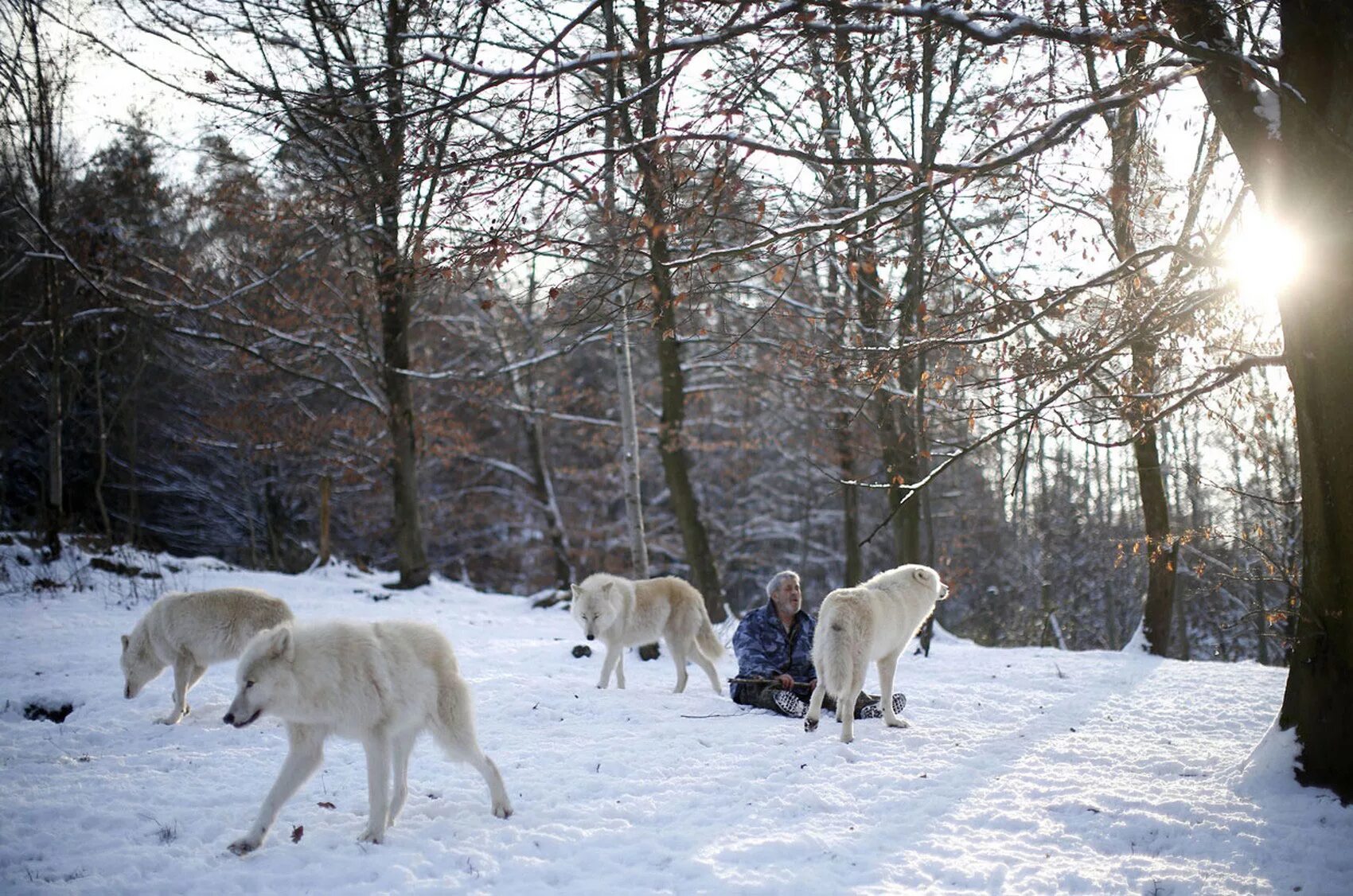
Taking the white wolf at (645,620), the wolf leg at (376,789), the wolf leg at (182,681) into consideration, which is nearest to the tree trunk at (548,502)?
the white wolf at (645,620)

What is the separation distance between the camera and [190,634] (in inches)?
263

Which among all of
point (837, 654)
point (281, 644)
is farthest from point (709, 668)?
point (281, 644)

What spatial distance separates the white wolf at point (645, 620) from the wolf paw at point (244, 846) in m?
4.82

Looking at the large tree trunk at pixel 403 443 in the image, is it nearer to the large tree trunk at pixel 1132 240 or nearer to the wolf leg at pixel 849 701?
the wolf leg at pixel 849 701

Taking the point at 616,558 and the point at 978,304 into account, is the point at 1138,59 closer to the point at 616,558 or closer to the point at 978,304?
the point at 978,304

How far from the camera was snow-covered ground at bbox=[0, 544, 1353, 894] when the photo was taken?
3904mm

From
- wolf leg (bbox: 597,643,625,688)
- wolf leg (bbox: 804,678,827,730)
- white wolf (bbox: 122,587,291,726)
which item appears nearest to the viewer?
wolf leg (bbox: 804,678,827,730)

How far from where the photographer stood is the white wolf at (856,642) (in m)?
6.44

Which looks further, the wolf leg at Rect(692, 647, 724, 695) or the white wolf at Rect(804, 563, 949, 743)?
the wolf leg at Rect(692, 647, 724, 695)

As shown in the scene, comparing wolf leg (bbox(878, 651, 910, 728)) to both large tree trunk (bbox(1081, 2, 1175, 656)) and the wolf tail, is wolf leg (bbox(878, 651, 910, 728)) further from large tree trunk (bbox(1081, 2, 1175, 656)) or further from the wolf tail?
large tree trunk (bbox(1081, 2, 1175, 656))

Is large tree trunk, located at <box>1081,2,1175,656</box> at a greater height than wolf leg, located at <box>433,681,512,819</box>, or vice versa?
large tree trunk, located at <box>1081,2,1175,656</box>

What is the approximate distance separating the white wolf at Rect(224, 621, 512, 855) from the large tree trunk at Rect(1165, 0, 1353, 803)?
15.9 ft

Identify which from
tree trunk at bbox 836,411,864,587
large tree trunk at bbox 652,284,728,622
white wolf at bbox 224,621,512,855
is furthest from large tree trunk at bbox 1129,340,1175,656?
white wolf at bbox 224,621,512,855

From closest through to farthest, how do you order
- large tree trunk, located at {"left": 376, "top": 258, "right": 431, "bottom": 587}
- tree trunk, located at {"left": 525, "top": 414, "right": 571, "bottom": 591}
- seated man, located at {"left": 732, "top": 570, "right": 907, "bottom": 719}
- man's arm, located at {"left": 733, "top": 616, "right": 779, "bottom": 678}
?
seated man, located at {"left": 732, "top": 570, "right": 907, "bottom": 719} → man's arm, located at {"left": 733, "top": 616, "right": 779, "bottom": 678} → large tree trunk, located at {"left": 376, "top": 258, "right": 431, "bottom": 587} → tree trunk, located at {"left": 525, "top": 414, "right": 571, "bottom": 591}
